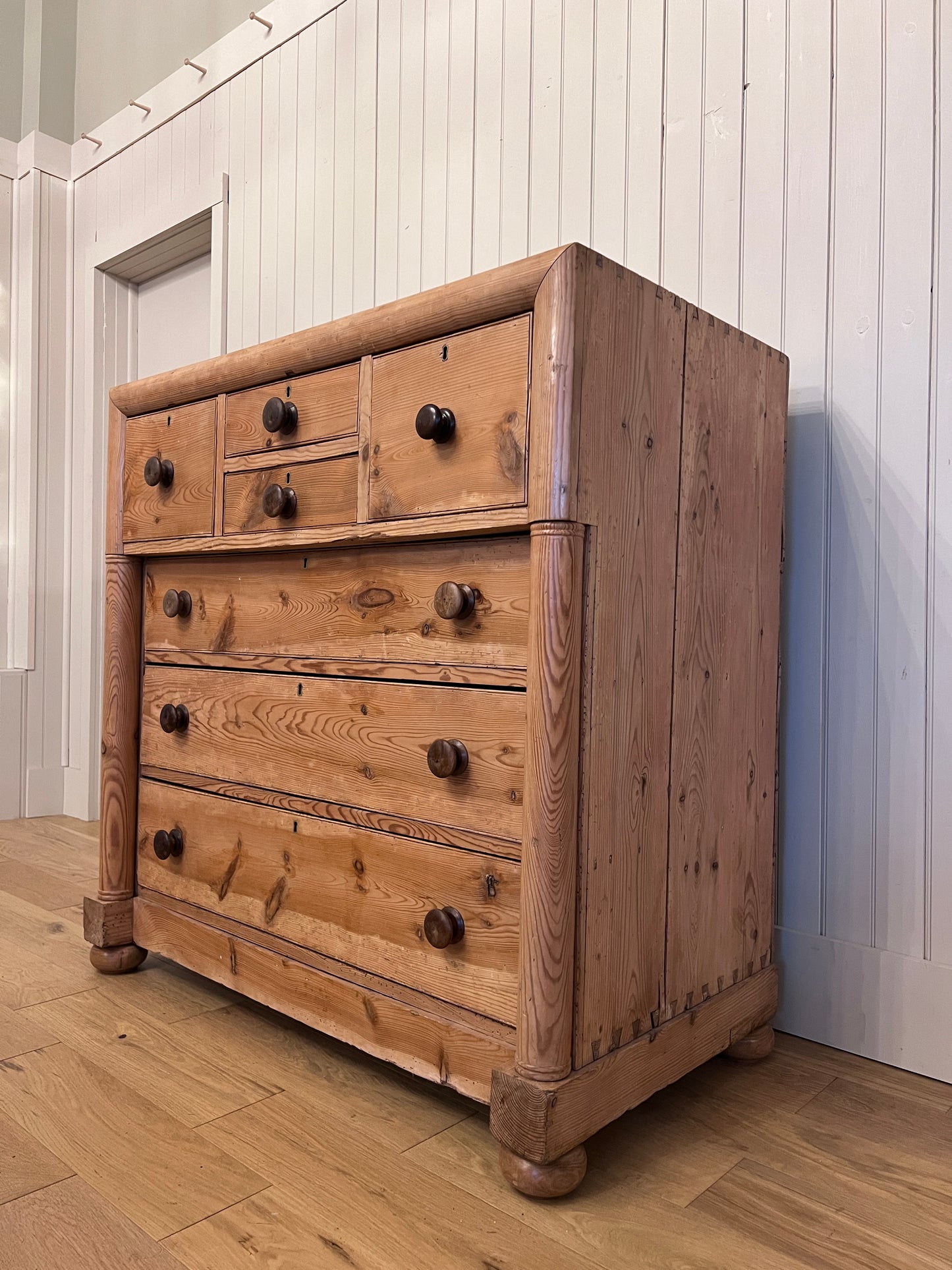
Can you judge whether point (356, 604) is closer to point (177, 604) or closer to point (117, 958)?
point (177, 604)

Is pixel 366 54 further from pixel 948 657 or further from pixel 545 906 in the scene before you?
pixel 545 906

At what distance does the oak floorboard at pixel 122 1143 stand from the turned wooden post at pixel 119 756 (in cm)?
33

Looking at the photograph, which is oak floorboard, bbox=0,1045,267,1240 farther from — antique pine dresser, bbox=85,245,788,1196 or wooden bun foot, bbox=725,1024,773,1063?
wooden bun foot, bbox=725,1024,773,1063

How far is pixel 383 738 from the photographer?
3.96 feet

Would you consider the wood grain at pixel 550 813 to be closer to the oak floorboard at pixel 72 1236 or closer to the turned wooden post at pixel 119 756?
the oak floorboard at pixel 72 1236

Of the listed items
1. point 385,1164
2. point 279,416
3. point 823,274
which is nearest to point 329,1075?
point 385,1164

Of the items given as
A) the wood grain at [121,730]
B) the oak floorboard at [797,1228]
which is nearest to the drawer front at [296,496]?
the wood grain at [121,730]

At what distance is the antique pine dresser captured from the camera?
1.00 m

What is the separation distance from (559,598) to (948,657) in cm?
65

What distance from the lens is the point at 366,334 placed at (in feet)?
3.89

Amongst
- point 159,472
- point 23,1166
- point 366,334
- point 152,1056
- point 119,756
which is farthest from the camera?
point 119,756

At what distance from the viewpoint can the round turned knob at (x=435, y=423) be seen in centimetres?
108

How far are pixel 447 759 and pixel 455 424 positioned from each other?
1.25ft

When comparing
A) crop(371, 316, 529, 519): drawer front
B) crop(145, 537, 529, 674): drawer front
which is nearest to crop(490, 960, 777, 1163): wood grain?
crop(145, 537, 529, 674): drawer front
